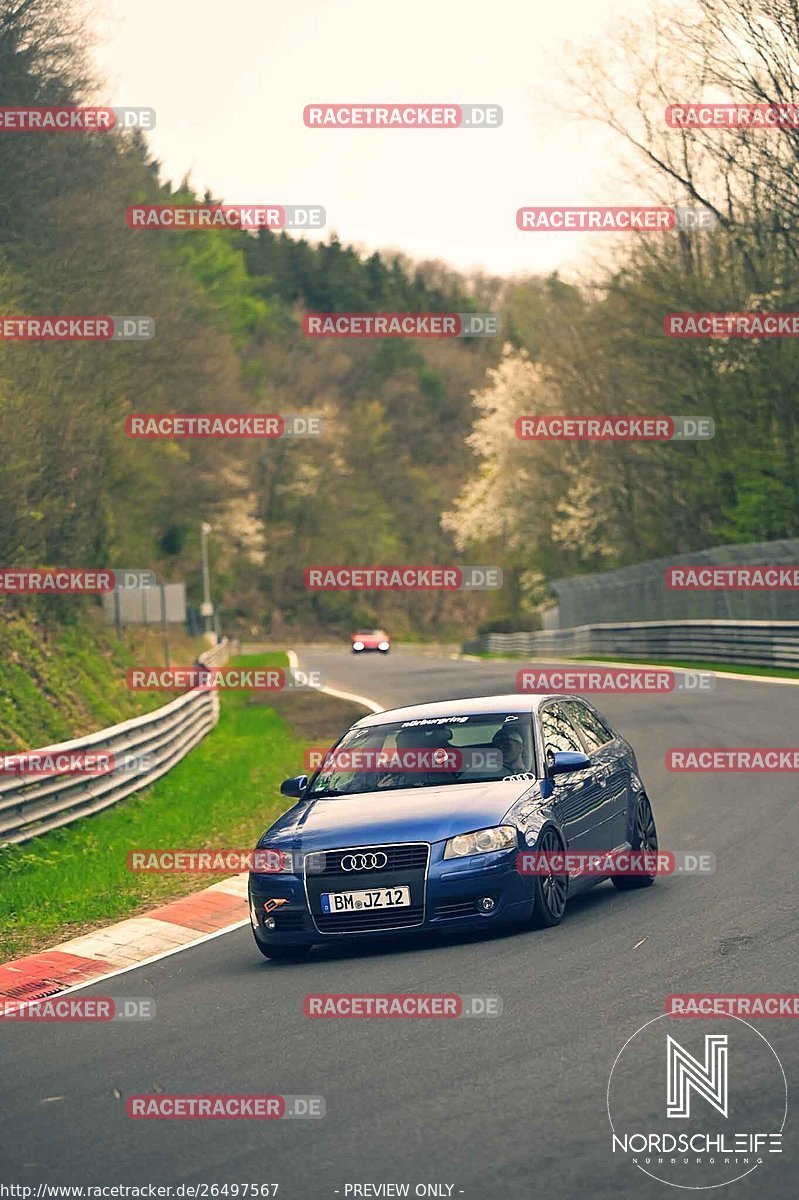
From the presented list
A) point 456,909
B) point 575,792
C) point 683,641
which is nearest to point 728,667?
point 683,641

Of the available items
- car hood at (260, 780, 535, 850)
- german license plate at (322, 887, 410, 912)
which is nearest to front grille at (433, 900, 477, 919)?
german license plate at (322, 887, 410, 912)

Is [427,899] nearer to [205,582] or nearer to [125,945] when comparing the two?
[125,945]

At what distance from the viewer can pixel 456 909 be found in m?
9.52

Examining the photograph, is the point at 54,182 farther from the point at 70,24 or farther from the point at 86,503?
the point at 86,503

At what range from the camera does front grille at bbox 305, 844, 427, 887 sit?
9539 mm

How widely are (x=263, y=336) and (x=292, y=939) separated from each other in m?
111

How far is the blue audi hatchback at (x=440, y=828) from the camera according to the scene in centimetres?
954

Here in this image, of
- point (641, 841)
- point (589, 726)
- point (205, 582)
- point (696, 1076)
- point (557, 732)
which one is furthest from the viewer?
point (205, 582)

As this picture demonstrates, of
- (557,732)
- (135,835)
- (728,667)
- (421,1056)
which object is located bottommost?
(135,835)

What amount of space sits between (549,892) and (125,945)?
291cm

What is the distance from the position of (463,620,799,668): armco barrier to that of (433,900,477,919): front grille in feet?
80.2

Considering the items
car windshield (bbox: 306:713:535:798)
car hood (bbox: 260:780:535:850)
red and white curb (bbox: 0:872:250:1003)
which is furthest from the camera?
car windshield (bbox: 306:713:535:798)

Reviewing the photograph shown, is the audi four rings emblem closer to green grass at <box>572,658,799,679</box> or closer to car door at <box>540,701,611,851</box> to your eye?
car door at <box>540,701,611,851</box>

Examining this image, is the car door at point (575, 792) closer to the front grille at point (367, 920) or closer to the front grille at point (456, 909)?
the front grille at point (456, 909)
